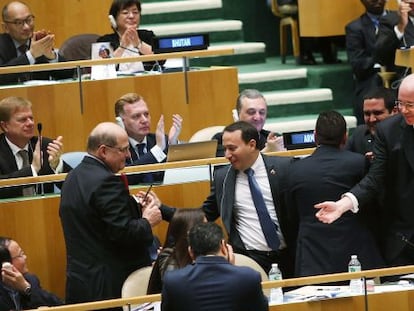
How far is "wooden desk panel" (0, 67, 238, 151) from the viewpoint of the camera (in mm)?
10773

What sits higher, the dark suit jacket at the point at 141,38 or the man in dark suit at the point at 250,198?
the dark suit jacket at the point at 141,38

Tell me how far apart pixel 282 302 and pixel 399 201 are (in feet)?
3.69

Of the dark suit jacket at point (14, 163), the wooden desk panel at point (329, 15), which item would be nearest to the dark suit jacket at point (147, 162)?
the dark suit jacket at point (14, 163)

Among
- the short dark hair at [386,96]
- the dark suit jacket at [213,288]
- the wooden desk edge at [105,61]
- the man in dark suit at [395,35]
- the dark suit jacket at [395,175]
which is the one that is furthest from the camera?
the man in dark suit at [395,35]

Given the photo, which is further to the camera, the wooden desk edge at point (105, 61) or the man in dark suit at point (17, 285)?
the wooden desk edge at point (105, 61)

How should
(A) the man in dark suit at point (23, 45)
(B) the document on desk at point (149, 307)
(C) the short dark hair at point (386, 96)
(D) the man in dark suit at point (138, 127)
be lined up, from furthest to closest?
(A) the man in dark suit at point (23, 45)
(D) the man in dark suit at point (138, 127)
(C) the short dark hair at point (386, 96)
(B) the document on desk at point (149, 307)

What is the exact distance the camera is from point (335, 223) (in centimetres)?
860

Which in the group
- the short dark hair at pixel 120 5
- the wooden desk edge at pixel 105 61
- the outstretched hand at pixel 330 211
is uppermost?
the short dark hair at pixel 120 5

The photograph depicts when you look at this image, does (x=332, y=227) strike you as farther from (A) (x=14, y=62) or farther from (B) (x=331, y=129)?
(A) (x=14, y=62)

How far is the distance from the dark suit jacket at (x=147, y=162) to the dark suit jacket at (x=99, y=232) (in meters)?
0.79

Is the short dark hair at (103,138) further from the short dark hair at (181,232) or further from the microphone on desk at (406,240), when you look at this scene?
the microphone on desk at (406,240)

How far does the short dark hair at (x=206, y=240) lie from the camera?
23.2 ft

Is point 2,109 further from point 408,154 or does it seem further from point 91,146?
point 408,154

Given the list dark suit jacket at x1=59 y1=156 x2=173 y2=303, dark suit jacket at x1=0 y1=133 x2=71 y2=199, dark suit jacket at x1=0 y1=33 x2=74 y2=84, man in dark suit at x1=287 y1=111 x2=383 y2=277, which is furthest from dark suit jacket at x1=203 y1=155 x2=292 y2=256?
dark suit jacket at x1=0 y1=33 x2=74 y2=84
